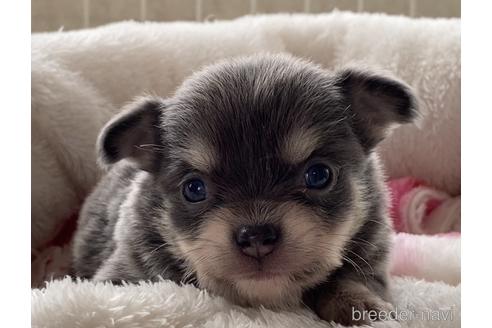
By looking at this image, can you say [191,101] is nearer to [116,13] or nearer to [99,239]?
[99,239]

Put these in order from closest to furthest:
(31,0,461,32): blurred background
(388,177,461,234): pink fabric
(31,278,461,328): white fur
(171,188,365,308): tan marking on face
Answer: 1. (31,278,461,328): white fur
2. (171,188,365,308): tan marking on face
3. (388,177,461,234): pink fabric
4. (31,0,461,32): blurred background

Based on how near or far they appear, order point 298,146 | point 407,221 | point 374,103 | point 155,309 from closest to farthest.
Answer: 1. point 155,309
2. point 298,146
3. point 374,103
4. point 407,221

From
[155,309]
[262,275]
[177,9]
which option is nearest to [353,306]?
[262,275]

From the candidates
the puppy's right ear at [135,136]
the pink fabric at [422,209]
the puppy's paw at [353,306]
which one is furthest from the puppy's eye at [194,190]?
the pink fabric at [422,209]

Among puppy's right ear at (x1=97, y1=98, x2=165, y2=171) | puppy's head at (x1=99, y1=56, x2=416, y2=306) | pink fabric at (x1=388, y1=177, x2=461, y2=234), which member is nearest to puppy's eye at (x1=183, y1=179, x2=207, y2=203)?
puppy's head at (x1=99, y1=56, x2=416, y2=306)

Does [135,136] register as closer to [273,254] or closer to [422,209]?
[273,254]

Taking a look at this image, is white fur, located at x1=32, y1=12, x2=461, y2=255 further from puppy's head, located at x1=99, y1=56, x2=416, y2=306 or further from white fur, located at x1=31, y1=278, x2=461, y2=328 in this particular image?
white fur, located at x1=31, y1=278, x2=461, y2=328

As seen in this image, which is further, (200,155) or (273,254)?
(200,155)
